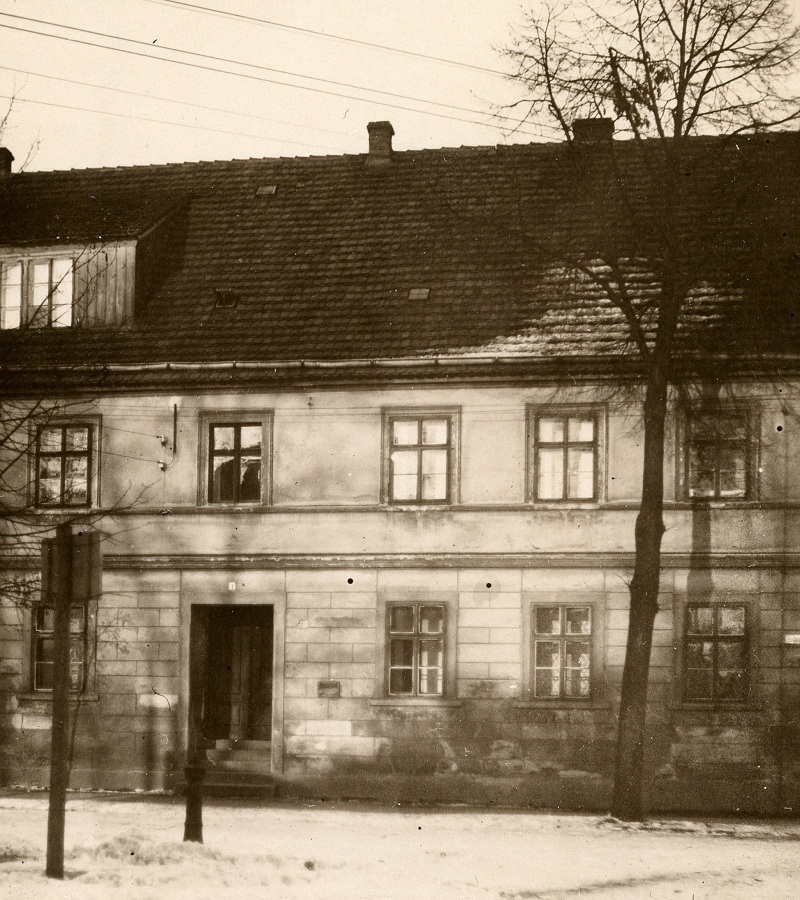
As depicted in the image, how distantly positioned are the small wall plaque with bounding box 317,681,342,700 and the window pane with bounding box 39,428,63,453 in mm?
5019

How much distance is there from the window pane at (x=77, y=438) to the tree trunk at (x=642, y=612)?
792 cm

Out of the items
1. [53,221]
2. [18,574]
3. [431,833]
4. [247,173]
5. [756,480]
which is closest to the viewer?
[431,833]

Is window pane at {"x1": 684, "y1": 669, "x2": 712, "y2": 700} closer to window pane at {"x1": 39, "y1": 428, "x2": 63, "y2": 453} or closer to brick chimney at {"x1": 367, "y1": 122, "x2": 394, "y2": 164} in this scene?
window pane at {"x1": 39, "y1": 428, "x2": 63, "y2": 453}

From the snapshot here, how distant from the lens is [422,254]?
55.4 ft

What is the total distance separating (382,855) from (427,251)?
8.94m

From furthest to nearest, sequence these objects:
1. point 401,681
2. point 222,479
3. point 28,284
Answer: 1. point 28,284
2. point 222,479
3. point 401,681

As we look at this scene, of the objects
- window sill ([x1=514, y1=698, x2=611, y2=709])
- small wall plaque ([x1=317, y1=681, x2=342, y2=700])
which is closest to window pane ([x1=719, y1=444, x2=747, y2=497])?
window sill ([x1=514, y1=698, x2=611, y2=709])

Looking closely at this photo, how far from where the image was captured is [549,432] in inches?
624

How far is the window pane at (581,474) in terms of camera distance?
623 inches

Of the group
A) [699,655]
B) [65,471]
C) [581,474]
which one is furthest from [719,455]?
[65,471]

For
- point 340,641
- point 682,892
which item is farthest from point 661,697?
point 682,892

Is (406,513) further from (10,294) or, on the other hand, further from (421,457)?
(10,294)

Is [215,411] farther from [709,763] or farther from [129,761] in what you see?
[709,763]

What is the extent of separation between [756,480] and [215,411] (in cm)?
763
